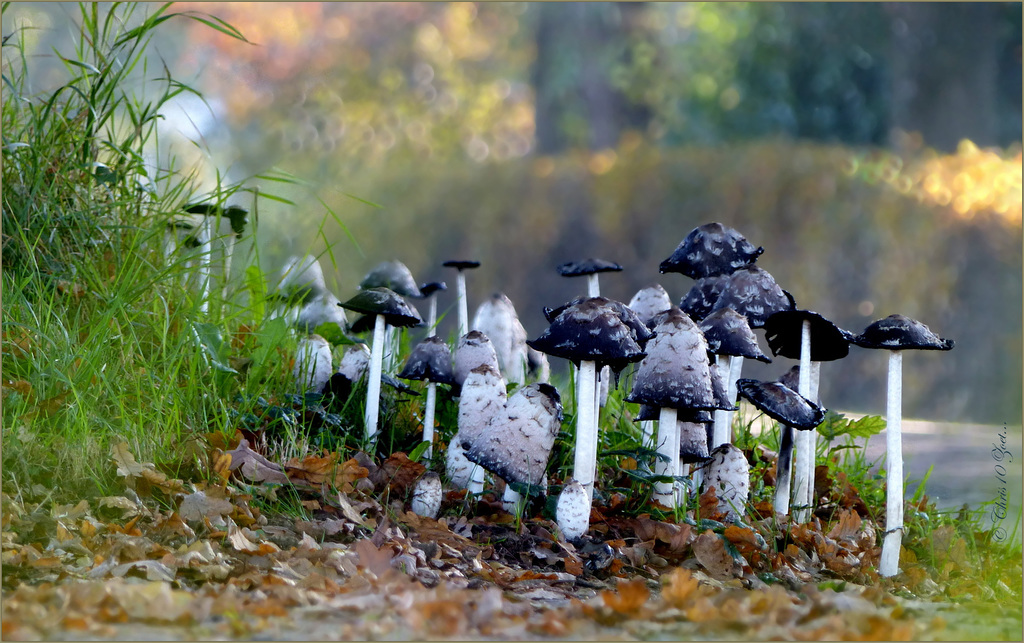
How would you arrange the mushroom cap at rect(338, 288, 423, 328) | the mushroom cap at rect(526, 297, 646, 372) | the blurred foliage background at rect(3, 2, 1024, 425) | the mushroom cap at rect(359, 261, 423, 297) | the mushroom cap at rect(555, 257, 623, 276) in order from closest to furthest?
the mushroom cap at rect(526, 297, 646, 372) < the mushroom cap at rect(338, 288, 423, 328) < the mushroom cap at rect(555, 257, 623, 276) < the mushroom cap at rect(359, 261, 423, 297) < the blurred foliage background at rect(3, 2, 1024, 425)

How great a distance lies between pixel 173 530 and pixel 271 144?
15.9 m

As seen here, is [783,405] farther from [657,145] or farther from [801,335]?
[657,145]

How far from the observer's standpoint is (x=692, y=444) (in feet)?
9.82

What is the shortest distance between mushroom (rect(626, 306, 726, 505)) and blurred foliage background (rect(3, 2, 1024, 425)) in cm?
290

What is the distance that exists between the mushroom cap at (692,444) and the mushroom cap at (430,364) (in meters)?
0.78

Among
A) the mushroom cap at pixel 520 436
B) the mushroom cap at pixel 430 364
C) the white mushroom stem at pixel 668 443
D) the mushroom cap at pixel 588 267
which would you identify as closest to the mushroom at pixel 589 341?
the mushroom cap at pixel 520 436

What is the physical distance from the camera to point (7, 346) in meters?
3.05

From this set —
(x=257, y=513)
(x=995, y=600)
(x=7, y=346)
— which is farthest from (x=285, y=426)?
(x=995, y=600)

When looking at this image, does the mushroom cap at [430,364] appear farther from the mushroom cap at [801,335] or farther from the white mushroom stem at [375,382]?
the mushroom cap at [801,335]

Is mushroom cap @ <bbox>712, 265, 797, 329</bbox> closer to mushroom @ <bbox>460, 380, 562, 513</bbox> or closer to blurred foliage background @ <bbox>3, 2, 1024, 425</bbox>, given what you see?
mushroom @ <bbox>460, 380, 562, 513</bbox>

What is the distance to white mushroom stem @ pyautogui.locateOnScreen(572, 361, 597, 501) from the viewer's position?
2.67 meters

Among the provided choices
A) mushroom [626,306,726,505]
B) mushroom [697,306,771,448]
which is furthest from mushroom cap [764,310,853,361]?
mushroom [626,306,726,505]

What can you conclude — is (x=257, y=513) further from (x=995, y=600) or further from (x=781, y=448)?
(x=995, y=600)

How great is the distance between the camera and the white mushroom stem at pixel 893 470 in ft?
8.81
